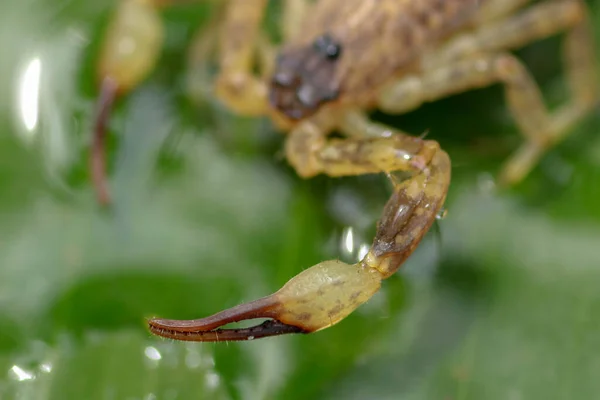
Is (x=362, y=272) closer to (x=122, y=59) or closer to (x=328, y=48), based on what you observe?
(x=328, y=48)

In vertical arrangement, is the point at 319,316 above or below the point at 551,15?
below

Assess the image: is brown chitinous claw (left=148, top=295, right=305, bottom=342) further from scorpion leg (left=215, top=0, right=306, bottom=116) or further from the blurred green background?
scorpion leg (left=215, top=0, right=306, bottom=116)

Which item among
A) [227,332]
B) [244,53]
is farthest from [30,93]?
[227,332]

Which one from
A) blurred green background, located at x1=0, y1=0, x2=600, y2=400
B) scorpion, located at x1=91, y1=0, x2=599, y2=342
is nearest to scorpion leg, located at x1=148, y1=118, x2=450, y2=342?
scorpion, located at x1=91, y1=0, x2=599, y2=342

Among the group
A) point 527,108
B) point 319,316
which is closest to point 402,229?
point 319,316

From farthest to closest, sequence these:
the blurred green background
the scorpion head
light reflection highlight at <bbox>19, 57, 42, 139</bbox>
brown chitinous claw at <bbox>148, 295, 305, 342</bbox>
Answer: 1. light reflection highlight at <bbox>19, 57, 42, 139</bbox>
2. the scorpion head
3. the blurred green background
4. brown chitinous claw at <bbox>148, 295, 305, 342</bbox>

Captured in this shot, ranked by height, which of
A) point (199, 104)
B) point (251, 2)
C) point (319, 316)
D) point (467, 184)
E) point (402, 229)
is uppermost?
point (251, 2)

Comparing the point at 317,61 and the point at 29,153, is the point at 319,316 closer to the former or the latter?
the point at 317,61
